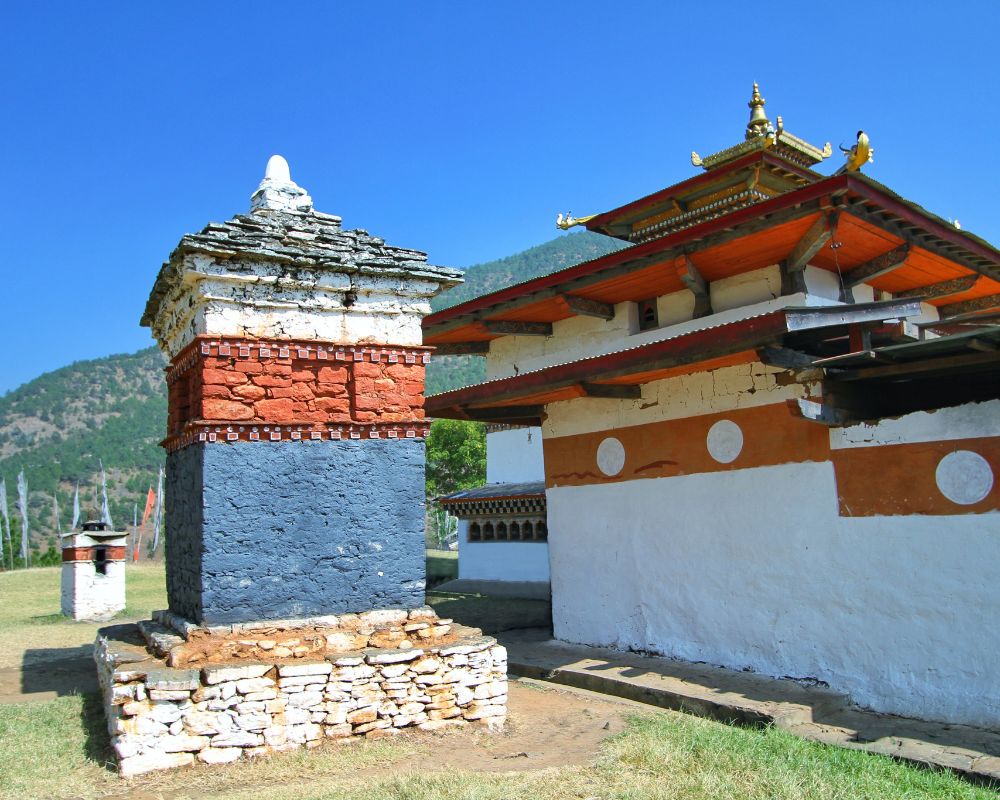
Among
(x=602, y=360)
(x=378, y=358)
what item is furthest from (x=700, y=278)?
(x=378, y=358)

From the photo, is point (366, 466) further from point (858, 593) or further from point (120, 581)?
point (120, 581)

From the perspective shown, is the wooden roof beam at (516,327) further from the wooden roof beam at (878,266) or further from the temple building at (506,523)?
the temple building at (506,523)

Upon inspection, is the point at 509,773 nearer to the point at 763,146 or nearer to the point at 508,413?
the point at 508,413

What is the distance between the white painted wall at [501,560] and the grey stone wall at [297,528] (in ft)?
43.3

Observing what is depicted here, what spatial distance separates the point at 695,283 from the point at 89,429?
75.6 meters

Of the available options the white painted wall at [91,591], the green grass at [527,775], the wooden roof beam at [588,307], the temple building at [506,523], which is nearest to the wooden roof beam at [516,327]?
the wooden roof beam at [588,307]

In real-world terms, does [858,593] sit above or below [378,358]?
below

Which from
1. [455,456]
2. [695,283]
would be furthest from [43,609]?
[455,456]

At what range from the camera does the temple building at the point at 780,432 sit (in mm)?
6898

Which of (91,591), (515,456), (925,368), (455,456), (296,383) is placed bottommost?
(91,591)

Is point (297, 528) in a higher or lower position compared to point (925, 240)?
lower

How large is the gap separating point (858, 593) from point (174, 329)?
6784 mm

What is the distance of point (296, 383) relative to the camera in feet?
21.3

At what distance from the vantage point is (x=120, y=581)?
15312 millimetres
